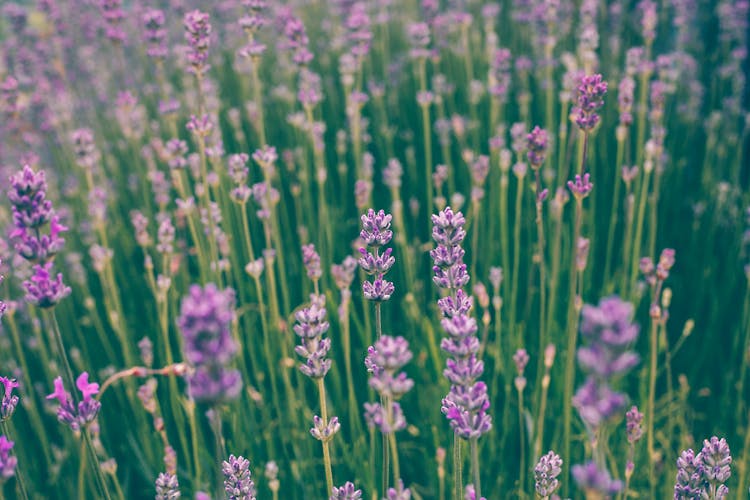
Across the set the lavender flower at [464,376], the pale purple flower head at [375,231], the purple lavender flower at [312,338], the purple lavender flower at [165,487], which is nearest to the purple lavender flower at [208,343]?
the lavender flower at [464,376]

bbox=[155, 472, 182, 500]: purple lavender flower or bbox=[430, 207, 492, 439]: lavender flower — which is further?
bbox=[155, 472, 182, 500]: purple lavender flower

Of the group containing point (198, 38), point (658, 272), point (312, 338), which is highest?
point (198, 38)

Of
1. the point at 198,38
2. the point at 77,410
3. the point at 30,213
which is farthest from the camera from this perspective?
the point at 198,38

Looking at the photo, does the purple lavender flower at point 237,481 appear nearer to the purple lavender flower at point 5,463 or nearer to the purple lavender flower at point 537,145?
the purple lavender flower at point 5,463

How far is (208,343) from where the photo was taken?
0.86 metres

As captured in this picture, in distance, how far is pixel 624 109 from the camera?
2455mm

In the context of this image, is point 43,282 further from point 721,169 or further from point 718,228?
point 721,169

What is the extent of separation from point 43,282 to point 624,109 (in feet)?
6.88

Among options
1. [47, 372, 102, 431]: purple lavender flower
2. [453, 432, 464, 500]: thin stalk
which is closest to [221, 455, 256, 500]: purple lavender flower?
[47, 372, 102, 431]: purple lavender flower

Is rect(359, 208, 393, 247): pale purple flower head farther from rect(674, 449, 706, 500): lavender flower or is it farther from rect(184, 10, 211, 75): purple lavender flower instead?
rect(184, 10, 211, 75): purple lavender flower

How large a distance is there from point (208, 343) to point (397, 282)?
88.1 inches

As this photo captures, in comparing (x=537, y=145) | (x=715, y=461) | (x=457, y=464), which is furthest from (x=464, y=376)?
(x=537, y=145)

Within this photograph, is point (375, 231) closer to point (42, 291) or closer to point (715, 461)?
point (42, 291)

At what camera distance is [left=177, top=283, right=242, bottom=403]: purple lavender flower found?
852 millimetres
